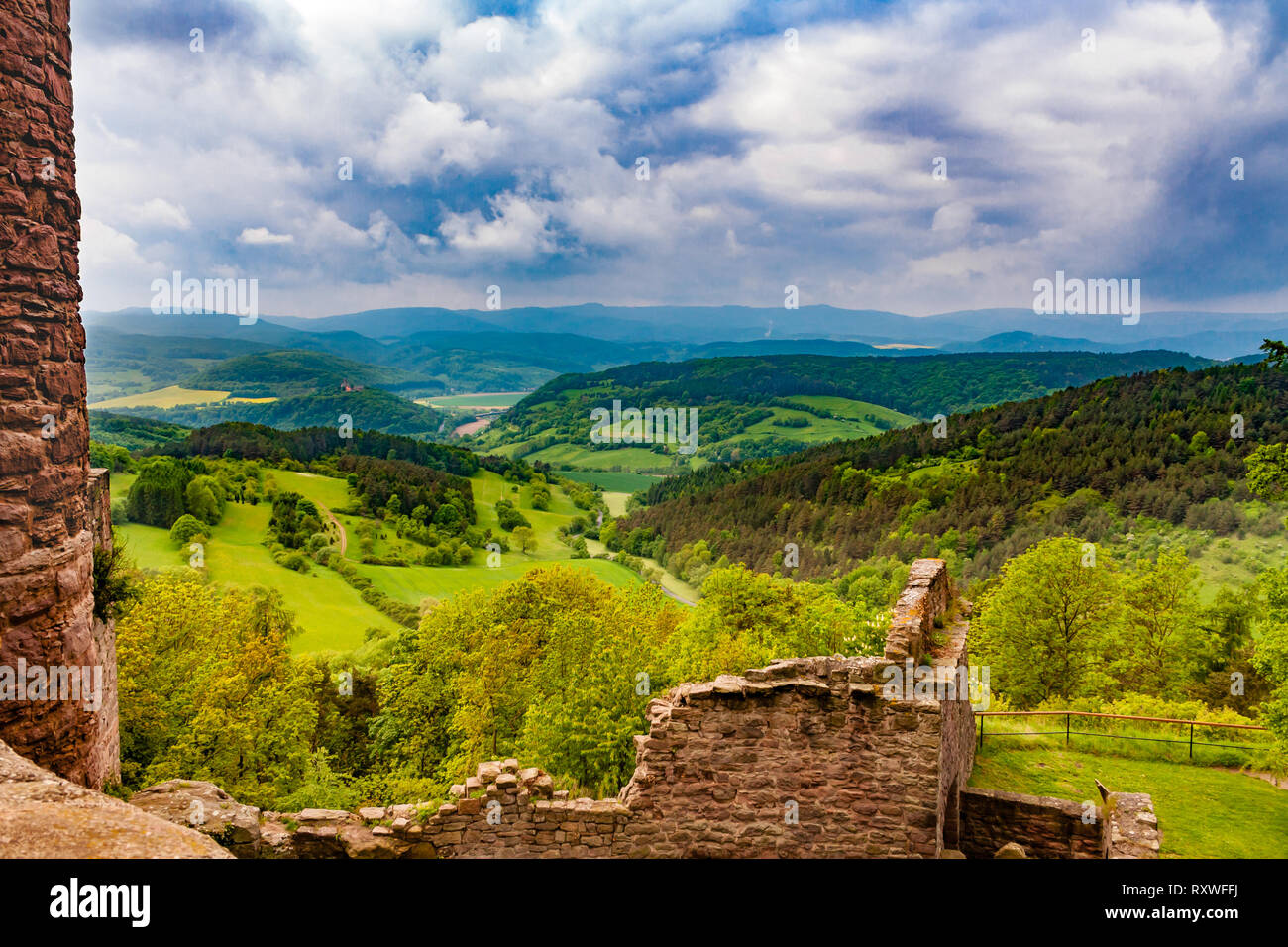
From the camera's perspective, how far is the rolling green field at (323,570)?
217ft

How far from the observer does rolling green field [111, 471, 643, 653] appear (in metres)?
66.1

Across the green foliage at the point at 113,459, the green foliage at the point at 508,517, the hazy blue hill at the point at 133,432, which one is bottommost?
the green foliage at the point at 508,517

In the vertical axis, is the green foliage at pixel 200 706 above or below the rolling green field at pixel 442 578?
above

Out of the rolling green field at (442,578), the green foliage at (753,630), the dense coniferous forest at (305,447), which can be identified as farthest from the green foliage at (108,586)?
the dense coniferous forest at (305,447)

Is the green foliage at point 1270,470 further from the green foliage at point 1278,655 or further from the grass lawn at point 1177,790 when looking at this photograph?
the grass lawn at point 1177,790

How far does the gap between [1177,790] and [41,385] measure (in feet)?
69.5

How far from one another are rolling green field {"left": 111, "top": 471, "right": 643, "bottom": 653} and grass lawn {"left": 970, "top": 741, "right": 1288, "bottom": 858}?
117 feet

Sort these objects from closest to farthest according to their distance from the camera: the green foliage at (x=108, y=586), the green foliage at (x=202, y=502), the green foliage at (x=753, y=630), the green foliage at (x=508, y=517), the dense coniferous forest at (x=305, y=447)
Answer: the green foliage at (x=108, y=586)
the green foliage at (x=753, y=630)
the green foliage at (x=202, y=502)
the green foliage at (x=508, y=517)
the dense coniferous forest at (x=305, y=447)

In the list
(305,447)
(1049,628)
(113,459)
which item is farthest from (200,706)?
(305,447)

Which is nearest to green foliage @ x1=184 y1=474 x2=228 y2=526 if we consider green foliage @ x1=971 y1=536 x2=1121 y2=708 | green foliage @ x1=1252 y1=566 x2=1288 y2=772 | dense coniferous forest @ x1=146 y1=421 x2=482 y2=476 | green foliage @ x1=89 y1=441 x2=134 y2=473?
green foliage @ x1=89 y1=441 x2=134 y2=473

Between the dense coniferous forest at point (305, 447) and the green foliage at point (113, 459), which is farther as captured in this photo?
the dense coniferous forest at point (305, 447)

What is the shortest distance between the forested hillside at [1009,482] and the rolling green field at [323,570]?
25263 millimetres

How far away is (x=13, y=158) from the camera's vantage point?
8055mm

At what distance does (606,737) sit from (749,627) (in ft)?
32.6
